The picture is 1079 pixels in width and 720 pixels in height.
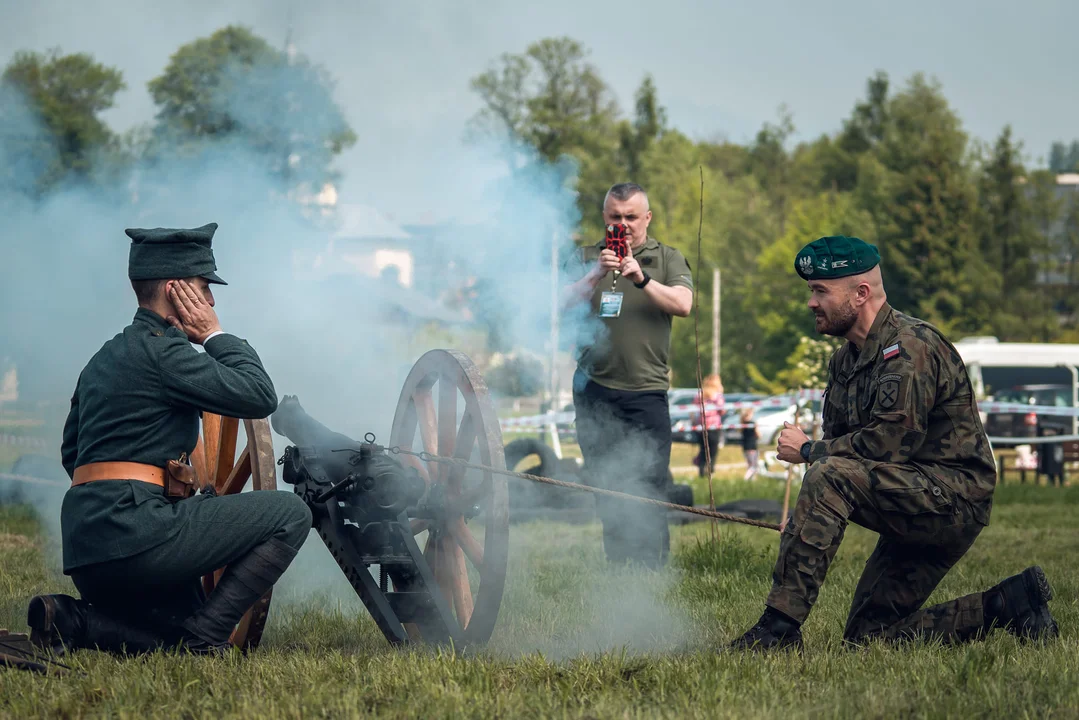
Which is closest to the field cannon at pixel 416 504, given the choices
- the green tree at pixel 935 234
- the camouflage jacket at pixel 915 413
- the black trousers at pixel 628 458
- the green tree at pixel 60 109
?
the camouflage jacket at pixel 915 413

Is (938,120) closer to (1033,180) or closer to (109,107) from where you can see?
(1033,180)

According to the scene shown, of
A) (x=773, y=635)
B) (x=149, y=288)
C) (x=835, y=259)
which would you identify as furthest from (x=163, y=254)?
→ (x=773, y=635)

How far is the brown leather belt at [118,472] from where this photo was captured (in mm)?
4148

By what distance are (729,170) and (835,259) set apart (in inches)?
2850

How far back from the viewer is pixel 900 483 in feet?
13.9

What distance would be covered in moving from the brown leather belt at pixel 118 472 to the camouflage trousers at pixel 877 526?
2.08m

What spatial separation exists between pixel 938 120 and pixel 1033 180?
4.19 meters

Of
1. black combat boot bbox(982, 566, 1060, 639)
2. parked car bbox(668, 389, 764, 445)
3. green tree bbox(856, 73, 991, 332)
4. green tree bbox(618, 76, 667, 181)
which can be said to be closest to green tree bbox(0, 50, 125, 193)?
black combat boot bbox(982, 566, 1060, 639)

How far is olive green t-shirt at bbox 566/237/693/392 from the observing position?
6.61 meters

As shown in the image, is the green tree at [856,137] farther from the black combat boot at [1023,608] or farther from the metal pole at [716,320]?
the black combat boot at [1023,608]

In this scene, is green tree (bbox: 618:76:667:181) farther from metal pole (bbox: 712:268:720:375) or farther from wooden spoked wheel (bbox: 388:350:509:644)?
wooden spoked wheel (bbox: 388:350:509:644)

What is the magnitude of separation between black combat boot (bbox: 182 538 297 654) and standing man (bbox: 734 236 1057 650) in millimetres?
1584

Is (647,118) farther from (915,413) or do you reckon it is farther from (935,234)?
(915,413)

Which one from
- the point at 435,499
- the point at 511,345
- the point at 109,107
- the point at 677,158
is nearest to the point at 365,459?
the point at 435,499
